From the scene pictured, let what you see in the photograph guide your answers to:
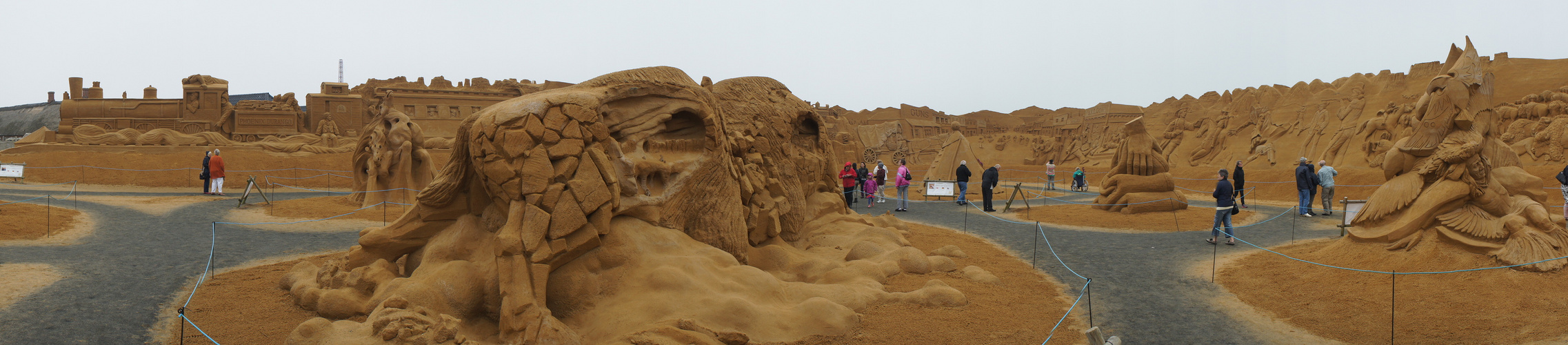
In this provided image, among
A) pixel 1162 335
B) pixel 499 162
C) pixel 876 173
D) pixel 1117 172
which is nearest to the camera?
pixel 499 162

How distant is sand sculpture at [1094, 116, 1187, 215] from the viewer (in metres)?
14.1

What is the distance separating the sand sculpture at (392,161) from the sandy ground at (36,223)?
3918 mm

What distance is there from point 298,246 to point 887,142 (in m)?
31.3

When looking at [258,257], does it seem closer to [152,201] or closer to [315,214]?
[315,214]

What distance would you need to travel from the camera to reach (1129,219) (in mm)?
13211

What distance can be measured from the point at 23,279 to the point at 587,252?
5409 mm

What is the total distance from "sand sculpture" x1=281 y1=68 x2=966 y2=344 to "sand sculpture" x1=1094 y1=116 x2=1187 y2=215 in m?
8.96

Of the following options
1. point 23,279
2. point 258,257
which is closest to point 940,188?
point 258,257

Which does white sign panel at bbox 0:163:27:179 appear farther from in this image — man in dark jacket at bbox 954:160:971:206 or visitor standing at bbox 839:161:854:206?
man in dark jacket at bbox 954:160:971:206

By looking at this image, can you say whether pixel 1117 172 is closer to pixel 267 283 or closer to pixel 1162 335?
pixel 1162 335

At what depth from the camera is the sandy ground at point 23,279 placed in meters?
5.83

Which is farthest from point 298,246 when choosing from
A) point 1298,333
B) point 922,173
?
point 922,173

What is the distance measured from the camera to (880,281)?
6.57 metres

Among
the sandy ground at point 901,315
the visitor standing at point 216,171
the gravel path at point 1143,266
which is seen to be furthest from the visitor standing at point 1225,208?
the visitor standing at point 216,171
